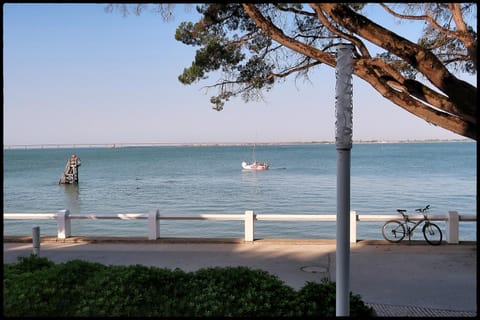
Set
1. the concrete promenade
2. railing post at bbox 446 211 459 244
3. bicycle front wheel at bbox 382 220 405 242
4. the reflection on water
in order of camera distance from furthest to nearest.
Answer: the reflection on water, bicycle front wheel at bbox 382 220 405 242, railing post at bbox 446 211 459 244, the concrete promenade

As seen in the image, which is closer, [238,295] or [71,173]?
[238,295]

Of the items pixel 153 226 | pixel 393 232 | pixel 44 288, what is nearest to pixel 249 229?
pixel 153 226

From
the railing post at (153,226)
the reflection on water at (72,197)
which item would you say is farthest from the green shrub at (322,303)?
the reflection on water at (72,197)

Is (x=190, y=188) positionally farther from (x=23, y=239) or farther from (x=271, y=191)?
(x=23, y=239)

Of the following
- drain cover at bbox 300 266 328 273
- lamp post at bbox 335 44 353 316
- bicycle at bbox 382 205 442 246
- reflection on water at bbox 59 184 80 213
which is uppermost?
lamp post at bbox 335 44 353 316

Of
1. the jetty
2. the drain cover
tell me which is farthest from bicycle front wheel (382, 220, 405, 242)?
the jetty

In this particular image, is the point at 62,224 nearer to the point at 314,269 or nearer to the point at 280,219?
the point at 280,219

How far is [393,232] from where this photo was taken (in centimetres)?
1251

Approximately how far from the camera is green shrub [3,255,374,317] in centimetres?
541

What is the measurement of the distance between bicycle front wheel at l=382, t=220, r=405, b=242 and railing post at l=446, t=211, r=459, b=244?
4.59 feet

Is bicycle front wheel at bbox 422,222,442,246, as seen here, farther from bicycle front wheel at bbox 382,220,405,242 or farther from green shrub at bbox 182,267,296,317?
green shrub at bbox 182,267,296,317

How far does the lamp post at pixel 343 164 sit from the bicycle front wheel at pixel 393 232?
8673mm

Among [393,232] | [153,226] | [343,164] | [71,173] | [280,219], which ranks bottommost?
[393,232]

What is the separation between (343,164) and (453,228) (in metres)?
8.29
